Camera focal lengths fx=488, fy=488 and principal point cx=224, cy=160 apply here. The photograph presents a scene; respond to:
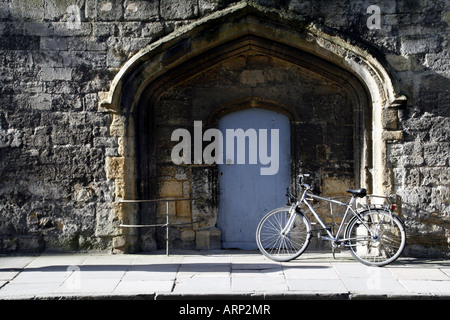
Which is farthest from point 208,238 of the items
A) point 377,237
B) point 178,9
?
point 178,9

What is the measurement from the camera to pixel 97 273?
549cm

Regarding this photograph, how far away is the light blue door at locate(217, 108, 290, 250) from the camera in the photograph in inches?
273

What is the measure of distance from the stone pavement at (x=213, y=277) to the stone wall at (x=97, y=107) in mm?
499

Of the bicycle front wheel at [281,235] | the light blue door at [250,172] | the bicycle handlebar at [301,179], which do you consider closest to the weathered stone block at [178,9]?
the light blue door at [250,172]

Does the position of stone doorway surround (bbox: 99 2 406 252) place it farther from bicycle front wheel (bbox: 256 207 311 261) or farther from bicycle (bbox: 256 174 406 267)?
bicycle front wheel (bbox: 256 207 311 261)

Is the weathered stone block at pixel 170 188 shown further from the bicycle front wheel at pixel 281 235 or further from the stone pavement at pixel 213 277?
the bicycle front wheel at pixel 281 235

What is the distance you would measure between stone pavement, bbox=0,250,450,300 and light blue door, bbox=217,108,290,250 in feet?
1.88

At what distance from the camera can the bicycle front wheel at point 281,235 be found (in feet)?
19.9

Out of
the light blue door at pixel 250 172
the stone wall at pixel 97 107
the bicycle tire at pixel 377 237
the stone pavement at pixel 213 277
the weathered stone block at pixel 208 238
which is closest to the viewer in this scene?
the stone pavement at pixel 213 277

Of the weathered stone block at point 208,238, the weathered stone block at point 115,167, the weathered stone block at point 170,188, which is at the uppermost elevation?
the weathered stone block at point 115,167

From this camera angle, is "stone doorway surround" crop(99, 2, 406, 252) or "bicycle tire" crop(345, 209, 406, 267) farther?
"stone doorway surround" crop(99, 2, 406, 252)

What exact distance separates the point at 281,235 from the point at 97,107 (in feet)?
9.61

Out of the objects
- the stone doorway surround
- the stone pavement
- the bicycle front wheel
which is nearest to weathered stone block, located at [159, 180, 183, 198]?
the stone doorway surround
